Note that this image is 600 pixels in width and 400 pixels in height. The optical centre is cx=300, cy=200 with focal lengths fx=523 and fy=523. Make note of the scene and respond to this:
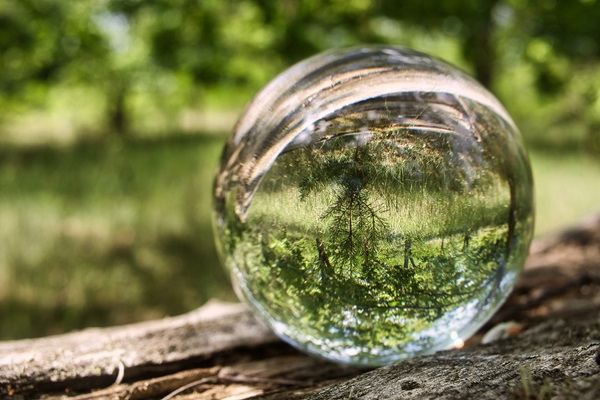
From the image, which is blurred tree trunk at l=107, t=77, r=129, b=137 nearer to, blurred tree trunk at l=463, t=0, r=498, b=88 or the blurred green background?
the blurred green background

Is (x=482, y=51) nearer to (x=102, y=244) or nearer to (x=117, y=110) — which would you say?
(x=117, y=110)

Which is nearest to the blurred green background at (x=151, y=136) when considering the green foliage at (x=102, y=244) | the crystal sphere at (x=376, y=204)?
the green foliage at (x=102, y=244)

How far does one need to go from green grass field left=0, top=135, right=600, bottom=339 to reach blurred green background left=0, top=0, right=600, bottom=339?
1 centimetres

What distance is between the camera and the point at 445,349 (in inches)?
70.5

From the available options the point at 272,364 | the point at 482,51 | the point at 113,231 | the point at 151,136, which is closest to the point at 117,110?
the point at 151,136

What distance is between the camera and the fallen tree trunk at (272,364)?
1370mm

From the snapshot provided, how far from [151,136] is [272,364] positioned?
7256 mm

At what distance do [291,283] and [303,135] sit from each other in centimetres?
44

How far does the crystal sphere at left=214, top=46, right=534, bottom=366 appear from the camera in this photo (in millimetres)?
1418

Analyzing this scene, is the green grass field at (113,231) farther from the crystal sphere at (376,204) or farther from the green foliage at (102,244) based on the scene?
the crystal sphere at (376,204)

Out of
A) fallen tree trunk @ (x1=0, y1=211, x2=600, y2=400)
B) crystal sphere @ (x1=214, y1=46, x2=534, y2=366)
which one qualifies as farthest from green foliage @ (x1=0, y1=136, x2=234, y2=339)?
crystal sphere @ (x1=214, y1=46, x2=534, y2=366)

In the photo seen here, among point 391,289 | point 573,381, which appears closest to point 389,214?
point 391,289

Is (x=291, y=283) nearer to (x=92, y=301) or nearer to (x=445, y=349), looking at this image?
(x=445, y=349)

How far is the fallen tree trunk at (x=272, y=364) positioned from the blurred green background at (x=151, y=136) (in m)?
1.95
